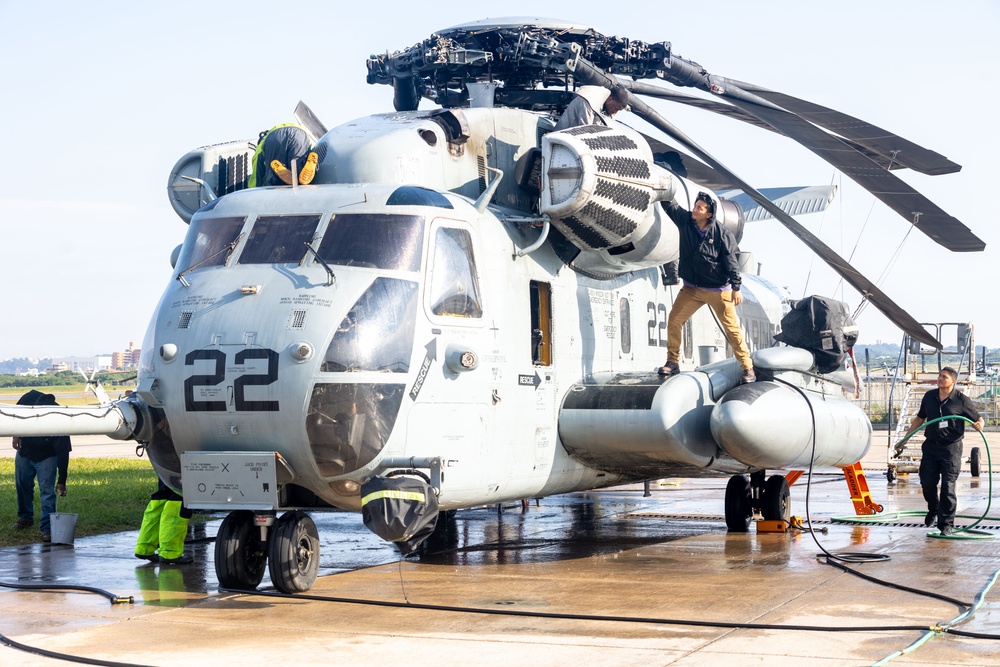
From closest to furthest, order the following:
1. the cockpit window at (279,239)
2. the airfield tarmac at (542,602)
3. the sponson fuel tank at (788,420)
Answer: the airfield tarmac at (542,602)
the cockpit window at (279,239)
the sponson fuel tank at (788,420)

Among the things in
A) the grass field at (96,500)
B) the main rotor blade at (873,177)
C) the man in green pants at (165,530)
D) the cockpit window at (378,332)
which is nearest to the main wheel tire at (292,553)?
the cockpit window at (378,332)

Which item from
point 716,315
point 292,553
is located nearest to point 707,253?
point 716,315

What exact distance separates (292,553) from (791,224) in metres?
5.85

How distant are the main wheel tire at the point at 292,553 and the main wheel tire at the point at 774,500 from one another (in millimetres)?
5679

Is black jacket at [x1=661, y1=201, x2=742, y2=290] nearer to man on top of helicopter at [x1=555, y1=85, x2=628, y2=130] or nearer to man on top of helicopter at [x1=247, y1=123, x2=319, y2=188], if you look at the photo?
man on top of helicopter at [x1=555, y1=85, x2=628, y2=130]

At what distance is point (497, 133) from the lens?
11.0 metres

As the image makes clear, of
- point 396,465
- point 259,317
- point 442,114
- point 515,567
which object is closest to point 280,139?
point 442,114

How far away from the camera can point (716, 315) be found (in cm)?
1142

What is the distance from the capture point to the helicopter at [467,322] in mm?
8664

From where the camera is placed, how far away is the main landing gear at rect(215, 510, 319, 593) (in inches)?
350

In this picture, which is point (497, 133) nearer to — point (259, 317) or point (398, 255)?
point (398, 255)

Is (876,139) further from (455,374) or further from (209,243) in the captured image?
(209,243)

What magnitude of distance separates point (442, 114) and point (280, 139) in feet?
4.65

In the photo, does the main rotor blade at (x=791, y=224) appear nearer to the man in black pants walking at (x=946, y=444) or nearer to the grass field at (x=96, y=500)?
the man in black pants walking at (x=946, y=444)
